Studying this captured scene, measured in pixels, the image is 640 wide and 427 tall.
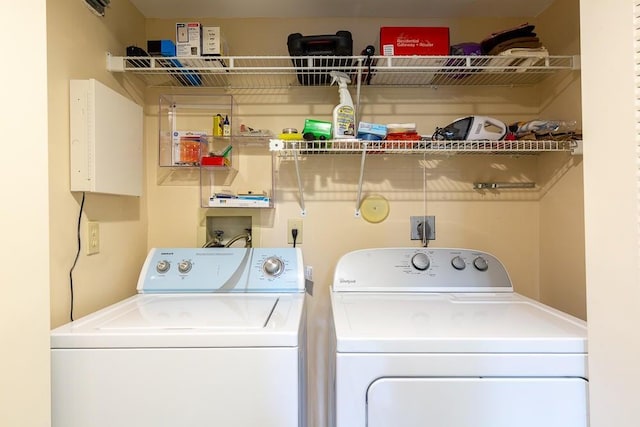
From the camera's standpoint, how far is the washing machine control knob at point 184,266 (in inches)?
59.9

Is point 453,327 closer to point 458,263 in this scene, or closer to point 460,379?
point 460,379

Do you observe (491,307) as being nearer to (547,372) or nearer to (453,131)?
(547,372)

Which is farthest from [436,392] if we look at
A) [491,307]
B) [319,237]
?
[319,237]

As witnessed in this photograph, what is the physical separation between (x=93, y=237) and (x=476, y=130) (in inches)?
62.2

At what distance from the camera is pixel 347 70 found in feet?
5.22

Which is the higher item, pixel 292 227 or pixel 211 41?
pixel 211 41

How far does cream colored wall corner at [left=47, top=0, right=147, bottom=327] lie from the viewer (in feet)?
3.84

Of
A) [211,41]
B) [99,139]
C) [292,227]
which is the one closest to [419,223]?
[292,227]

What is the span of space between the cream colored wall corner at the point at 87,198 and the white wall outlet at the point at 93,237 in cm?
2

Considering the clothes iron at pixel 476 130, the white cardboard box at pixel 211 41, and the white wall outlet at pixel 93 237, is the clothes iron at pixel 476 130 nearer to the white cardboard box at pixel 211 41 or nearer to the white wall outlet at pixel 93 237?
the white cardboard box at pixel 211 41

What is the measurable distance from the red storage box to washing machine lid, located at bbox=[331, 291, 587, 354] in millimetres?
1037

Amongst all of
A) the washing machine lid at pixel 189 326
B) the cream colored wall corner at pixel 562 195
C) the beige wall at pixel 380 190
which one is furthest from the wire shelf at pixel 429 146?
the washing machine lid at pixel 189 326

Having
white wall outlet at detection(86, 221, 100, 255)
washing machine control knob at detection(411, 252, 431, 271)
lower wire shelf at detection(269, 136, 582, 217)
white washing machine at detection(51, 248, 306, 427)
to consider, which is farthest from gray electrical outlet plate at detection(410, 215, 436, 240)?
white wall outlet at detection(86, 221, 100, 255)

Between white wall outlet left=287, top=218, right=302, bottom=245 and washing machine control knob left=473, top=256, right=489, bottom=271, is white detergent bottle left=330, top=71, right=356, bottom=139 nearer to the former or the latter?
white wall outlet left=287, top=218, right=302, bottom=245
